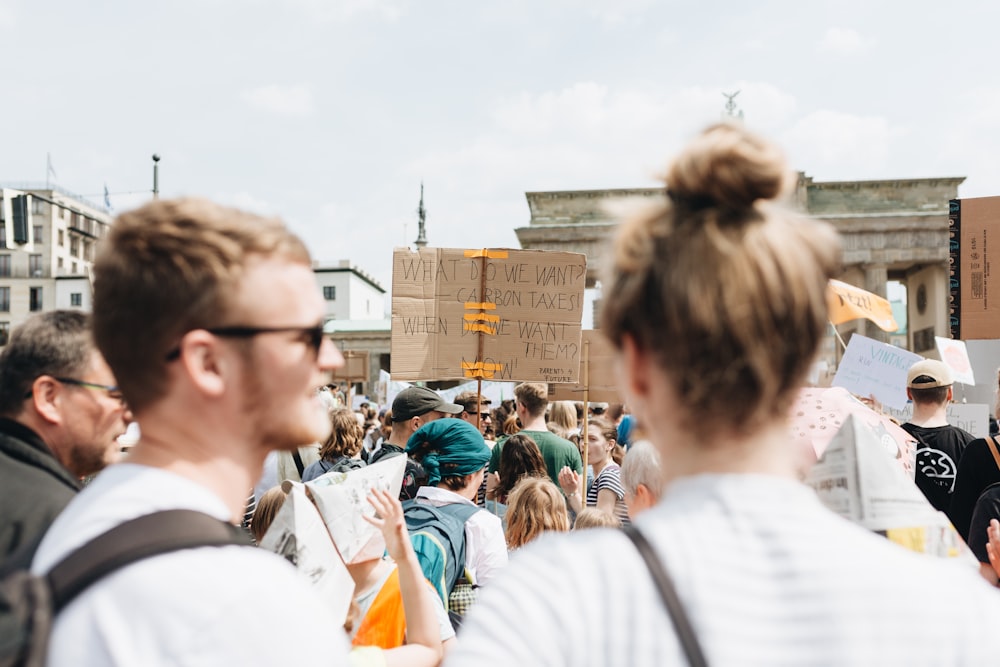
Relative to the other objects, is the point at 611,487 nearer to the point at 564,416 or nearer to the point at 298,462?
the point at 298,462

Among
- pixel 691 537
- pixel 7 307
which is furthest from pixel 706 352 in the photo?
pixel 7 307

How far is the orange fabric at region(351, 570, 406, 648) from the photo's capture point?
298cm

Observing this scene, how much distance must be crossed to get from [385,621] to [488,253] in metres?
3.99

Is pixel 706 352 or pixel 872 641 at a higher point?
pixel 706 352

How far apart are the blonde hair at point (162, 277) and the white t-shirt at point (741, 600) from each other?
2.00 ft

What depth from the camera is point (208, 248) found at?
132 cm

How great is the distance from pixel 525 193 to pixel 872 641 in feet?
130

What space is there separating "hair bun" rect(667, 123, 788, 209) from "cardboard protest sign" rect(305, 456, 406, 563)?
1731mm

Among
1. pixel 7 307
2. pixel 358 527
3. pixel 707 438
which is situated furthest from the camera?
pixel 7 307

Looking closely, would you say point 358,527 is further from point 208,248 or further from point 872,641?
point 872,641

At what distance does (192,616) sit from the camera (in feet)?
3.66

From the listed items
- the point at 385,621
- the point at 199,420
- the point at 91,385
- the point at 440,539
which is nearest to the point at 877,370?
the point at 440,539

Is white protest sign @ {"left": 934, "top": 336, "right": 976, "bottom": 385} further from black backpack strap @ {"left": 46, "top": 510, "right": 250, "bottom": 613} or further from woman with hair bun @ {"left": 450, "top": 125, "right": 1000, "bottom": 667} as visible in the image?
black backpack strap @ {"left": 46, "top": 510, "right": 250, "bottom": 613}

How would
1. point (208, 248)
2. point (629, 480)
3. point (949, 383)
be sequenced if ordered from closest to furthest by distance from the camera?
point (208, 248), point (629, 480), point (949, 383)
